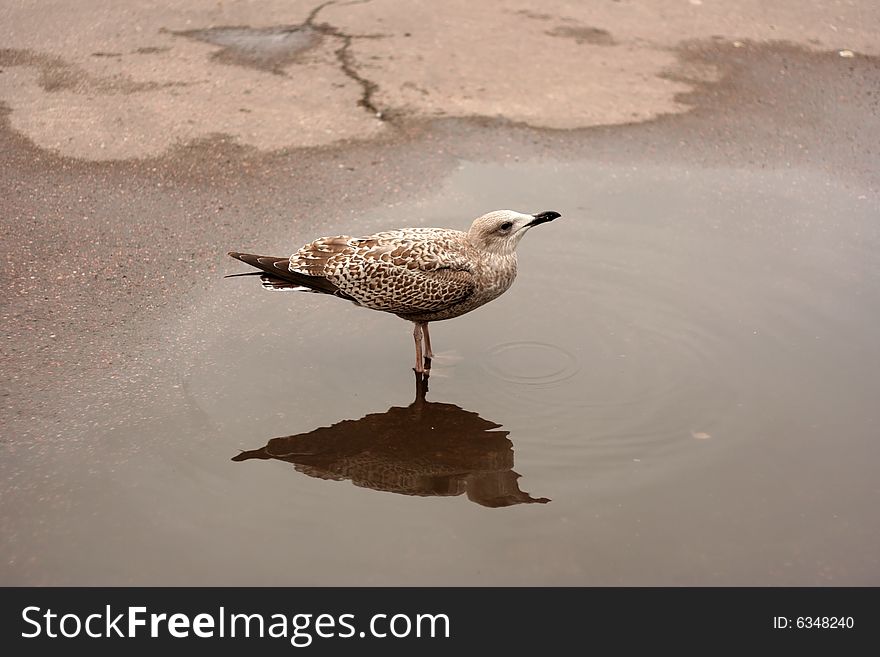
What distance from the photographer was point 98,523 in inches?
205

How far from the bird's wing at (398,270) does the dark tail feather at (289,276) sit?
1.4 inches

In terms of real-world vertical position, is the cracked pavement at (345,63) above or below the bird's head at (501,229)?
above

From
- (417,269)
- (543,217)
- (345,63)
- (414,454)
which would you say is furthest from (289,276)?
(345,63)

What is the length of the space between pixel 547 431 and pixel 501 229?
133cm

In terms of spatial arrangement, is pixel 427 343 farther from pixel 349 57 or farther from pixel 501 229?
pixel 349 57

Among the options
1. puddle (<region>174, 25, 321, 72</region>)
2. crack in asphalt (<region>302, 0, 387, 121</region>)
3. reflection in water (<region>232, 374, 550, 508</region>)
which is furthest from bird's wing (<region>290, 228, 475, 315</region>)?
puddle (<region>174, 25, 321, 72</region>)

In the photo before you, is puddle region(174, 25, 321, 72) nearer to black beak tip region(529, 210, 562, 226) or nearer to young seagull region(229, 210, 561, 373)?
young seagull region(229, 210, 561, 373)

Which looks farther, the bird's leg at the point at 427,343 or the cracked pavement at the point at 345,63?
the cracked pavement at the point at 345,63

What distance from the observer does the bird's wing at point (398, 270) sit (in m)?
6.36

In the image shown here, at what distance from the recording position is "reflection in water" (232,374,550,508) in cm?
556

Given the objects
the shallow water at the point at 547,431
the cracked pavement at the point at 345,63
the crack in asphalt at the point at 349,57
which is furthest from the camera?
the crack in asphalt at the point at 349,57

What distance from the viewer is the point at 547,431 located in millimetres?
5898

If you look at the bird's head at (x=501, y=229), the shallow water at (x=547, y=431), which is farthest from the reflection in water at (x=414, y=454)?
the bird's head at (x=501, y=229)

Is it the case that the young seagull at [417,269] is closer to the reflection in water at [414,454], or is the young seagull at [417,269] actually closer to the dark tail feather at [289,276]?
the dark tail feather at [289,276]
